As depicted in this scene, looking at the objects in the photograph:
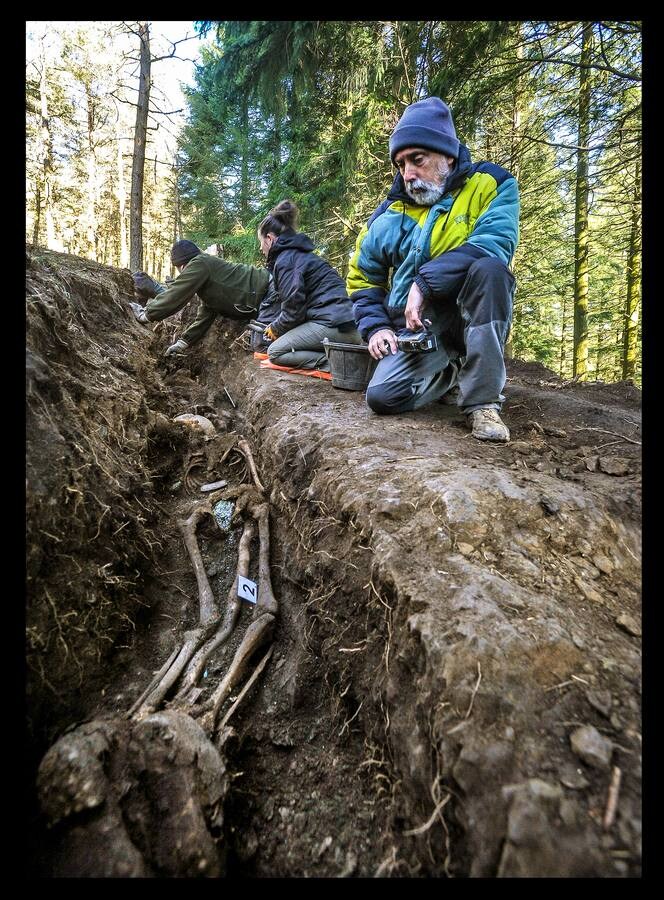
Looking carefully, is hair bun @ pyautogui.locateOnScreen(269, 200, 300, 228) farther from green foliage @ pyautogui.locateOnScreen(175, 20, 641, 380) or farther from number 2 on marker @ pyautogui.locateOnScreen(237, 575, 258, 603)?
number 2 on marker @ pyautogui.locateOnScreen(237, 575, 258, 603)

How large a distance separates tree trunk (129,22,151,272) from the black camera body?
9739 mm

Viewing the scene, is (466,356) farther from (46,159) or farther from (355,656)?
(46,159)

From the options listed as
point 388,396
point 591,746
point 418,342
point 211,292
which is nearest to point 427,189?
point 418,342

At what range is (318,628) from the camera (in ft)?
7.20

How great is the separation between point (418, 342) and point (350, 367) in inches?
51.2

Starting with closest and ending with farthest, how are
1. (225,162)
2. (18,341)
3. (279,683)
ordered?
1. (18,341)
2. (279,683)
3. (225,162)

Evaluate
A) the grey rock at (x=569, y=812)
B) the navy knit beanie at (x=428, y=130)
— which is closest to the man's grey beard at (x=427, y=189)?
the navy knit beanie at (x=428, y=130)

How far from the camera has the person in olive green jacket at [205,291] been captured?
226 inches

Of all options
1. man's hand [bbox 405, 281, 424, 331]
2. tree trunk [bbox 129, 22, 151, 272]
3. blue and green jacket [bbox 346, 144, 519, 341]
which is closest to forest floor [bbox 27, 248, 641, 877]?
man's hand [bbox 405, 281, 424, 331]

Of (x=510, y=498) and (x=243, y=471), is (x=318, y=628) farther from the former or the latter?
(x=243, y=471)

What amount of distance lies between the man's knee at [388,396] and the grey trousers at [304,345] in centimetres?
221

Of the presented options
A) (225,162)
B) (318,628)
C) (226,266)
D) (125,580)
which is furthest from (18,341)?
(225,162)

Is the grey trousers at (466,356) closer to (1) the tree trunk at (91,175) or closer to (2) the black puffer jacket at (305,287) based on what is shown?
(2) the black puffer jacket at (305,287)
